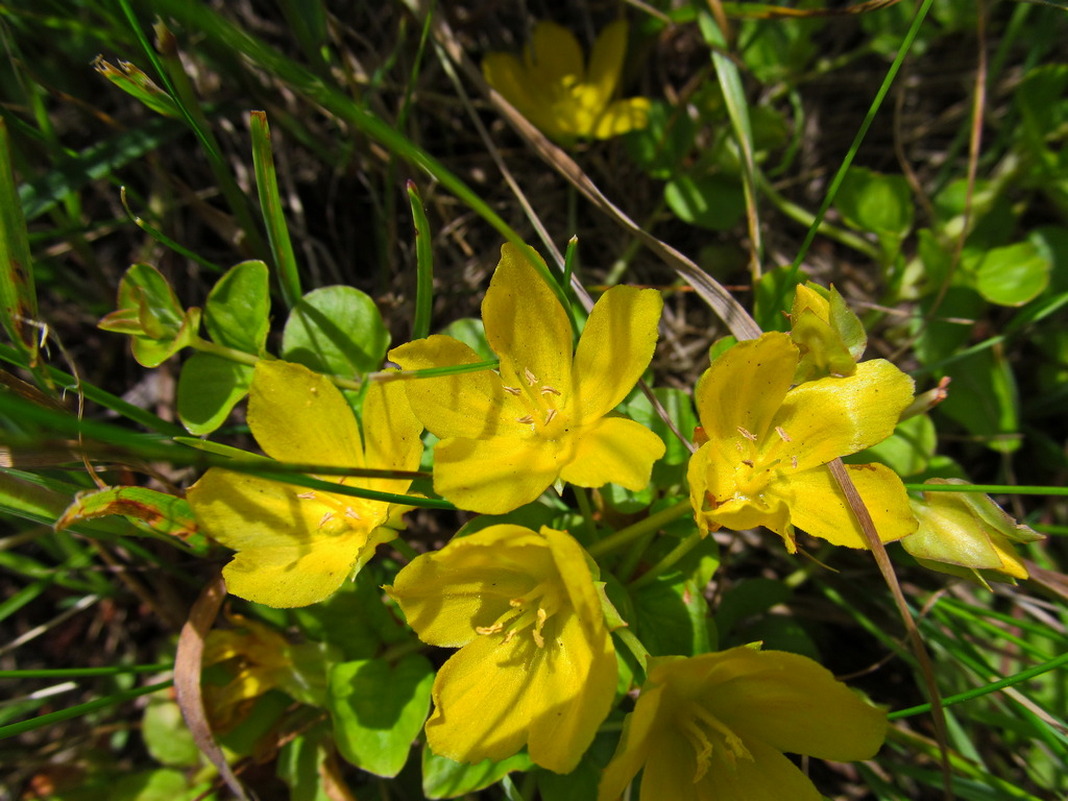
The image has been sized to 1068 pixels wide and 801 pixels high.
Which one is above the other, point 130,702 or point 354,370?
point 354,370

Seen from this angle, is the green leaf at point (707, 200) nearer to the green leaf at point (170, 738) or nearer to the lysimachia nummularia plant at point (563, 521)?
the lysimachia nummularia plant at point (563, 521)

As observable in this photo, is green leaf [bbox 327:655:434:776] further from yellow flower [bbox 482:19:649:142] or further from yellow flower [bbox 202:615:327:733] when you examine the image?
yellow flower [bbox 482:19:649:142]

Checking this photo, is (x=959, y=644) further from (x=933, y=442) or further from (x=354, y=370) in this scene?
(x=354, y=370)

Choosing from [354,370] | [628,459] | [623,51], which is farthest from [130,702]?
[623,51]

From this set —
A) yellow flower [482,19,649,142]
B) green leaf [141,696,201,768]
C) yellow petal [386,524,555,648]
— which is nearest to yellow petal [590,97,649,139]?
yellow flower [482,19,649,142]

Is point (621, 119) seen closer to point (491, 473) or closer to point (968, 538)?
point (491, 473)

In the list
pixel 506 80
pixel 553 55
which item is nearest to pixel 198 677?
pixel 506 80
